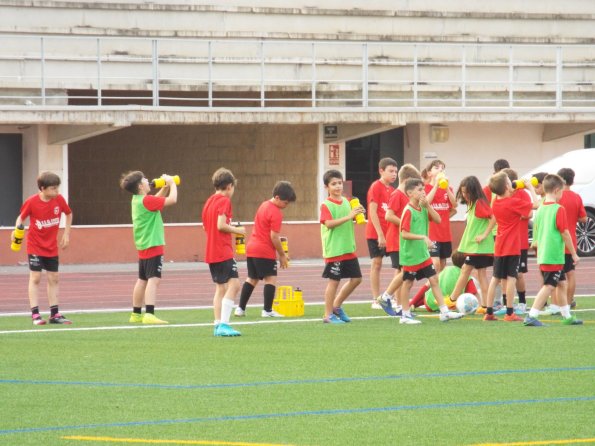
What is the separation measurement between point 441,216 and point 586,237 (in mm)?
11357

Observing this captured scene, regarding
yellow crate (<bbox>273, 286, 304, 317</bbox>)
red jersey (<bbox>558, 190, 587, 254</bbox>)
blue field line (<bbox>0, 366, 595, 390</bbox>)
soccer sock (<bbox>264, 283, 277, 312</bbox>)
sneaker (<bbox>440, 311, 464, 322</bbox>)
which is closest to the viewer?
blue field line (<bbox>0, 366, 595, 390</bbox>)

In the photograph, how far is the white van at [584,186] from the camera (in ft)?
91.1

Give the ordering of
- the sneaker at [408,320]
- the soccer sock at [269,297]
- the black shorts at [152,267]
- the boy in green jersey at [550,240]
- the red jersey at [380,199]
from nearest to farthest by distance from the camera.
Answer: the boy in green jersey at [550,240], the sneaker at [408,320], the black shorts at [152,267], the soccer sock at [269,297], the red jersey at [380,199]

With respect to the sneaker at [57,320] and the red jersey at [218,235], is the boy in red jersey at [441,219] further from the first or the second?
the sneaker at [57,320]

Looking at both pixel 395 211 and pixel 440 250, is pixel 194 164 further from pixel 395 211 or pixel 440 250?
pixel 395 211

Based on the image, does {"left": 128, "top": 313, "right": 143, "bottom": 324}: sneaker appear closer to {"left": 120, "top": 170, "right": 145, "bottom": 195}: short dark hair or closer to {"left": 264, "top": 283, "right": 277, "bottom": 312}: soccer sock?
{"left": 120, "top": 170, "right": 145, "bottom": 195}: short dark hair

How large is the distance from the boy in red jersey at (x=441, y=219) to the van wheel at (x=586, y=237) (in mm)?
10826

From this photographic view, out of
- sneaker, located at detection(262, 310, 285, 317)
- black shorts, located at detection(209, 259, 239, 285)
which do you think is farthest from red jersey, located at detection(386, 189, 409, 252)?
black shorts, located at detection(209, 259, 239, 285)

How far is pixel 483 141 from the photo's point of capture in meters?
34.2

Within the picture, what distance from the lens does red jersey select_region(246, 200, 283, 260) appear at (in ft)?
53.8

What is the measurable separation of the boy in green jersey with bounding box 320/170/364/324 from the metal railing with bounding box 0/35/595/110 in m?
14.4

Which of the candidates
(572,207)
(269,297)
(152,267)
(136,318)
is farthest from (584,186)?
(152,267)

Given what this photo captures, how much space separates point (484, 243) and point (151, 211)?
3913 mm

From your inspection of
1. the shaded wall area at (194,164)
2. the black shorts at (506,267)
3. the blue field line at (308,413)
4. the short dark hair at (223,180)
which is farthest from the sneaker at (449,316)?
the shaded wall area at (194,164)
